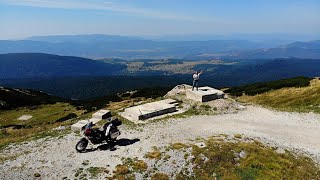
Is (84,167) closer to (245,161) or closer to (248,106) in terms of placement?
(245,161)

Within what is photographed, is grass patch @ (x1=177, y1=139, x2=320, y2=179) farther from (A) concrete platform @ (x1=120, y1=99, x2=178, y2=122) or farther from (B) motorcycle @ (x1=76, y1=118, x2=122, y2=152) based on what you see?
(A) concrete platform @ (x1=120, y1=99, x2=178, y2=122)

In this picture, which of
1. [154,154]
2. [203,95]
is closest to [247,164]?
[154,154]

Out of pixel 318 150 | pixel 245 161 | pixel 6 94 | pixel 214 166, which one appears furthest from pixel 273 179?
pixel 6 94

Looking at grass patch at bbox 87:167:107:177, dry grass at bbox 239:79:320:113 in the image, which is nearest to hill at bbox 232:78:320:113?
dry grass at bbox 239:79:320:113

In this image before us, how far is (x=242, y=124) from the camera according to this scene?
1167 inches

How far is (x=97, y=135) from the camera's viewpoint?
21906mm

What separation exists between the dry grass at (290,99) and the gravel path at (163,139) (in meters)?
3.96

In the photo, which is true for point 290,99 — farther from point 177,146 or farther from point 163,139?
point 177,146

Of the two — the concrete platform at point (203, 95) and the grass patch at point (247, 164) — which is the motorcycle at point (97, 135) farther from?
the concrete platform at point (203, 95)

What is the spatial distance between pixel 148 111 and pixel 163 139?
24.7 ft

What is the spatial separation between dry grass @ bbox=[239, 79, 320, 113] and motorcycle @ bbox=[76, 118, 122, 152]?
21.3 metres

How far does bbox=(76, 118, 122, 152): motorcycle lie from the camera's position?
2141 cm

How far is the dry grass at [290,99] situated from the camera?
37531 millimetres

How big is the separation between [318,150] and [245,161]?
7076 millimetres
